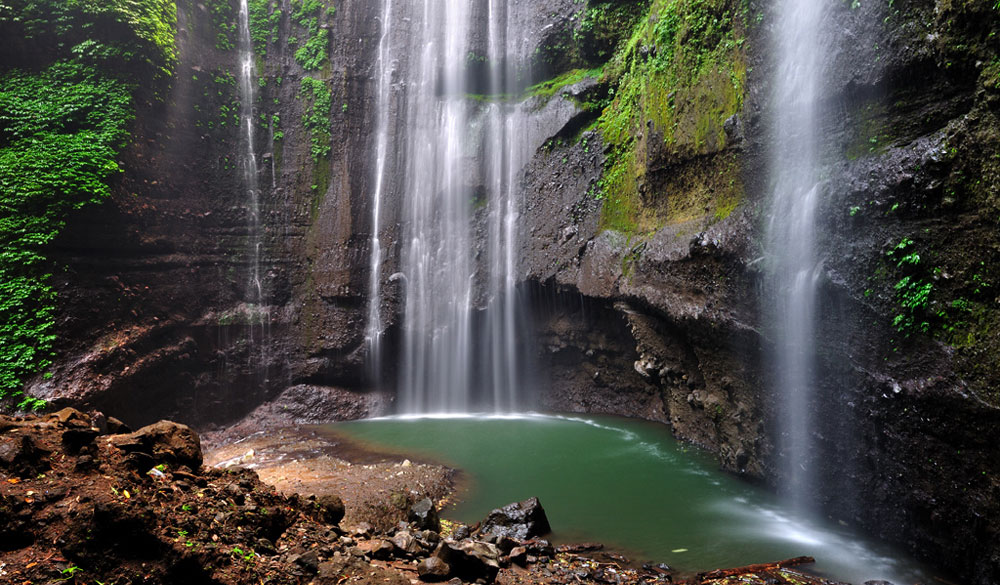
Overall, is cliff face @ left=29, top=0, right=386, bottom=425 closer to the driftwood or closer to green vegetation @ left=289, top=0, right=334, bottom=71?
green vegetation @ left=289, top=0, right=334, bottom=71

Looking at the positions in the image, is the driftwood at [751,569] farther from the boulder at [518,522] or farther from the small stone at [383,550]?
the small stone at [383,550]

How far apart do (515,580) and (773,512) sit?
4.41m

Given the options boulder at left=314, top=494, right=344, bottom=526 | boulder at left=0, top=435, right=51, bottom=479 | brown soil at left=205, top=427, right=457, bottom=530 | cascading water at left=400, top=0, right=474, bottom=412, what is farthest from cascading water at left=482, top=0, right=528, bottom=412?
boulder at left=0, top=435, right=51, bottom=479

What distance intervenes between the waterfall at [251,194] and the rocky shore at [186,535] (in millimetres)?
10807

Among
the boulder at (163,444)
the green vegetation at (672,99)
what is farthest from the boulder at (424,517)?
the green vegetation at (672,99)

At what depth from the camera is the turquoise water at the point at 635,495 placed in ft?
17.7

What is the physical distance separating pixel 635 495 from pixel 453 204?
35.7ft

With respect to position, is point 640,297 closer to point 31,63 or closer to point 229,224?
point 229,224

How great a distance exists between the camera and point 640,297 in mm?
10273

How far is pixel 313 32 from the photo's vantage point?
55.1 ft

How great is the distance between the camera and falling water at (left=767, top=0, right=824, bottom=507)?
21.3ft

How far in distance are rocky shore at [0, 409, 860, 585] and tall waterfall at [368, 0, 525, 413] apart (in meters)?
9.71

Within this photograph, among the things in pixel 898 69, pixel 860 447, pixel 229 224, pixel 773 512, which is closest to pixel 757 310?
pixel 860 447

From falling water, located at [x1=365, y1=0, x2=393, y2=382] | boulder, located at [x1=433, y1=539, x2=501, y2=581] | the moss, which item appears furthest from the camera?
falling water, located at [x1=365, y1=0, x2=393, y2=382]
